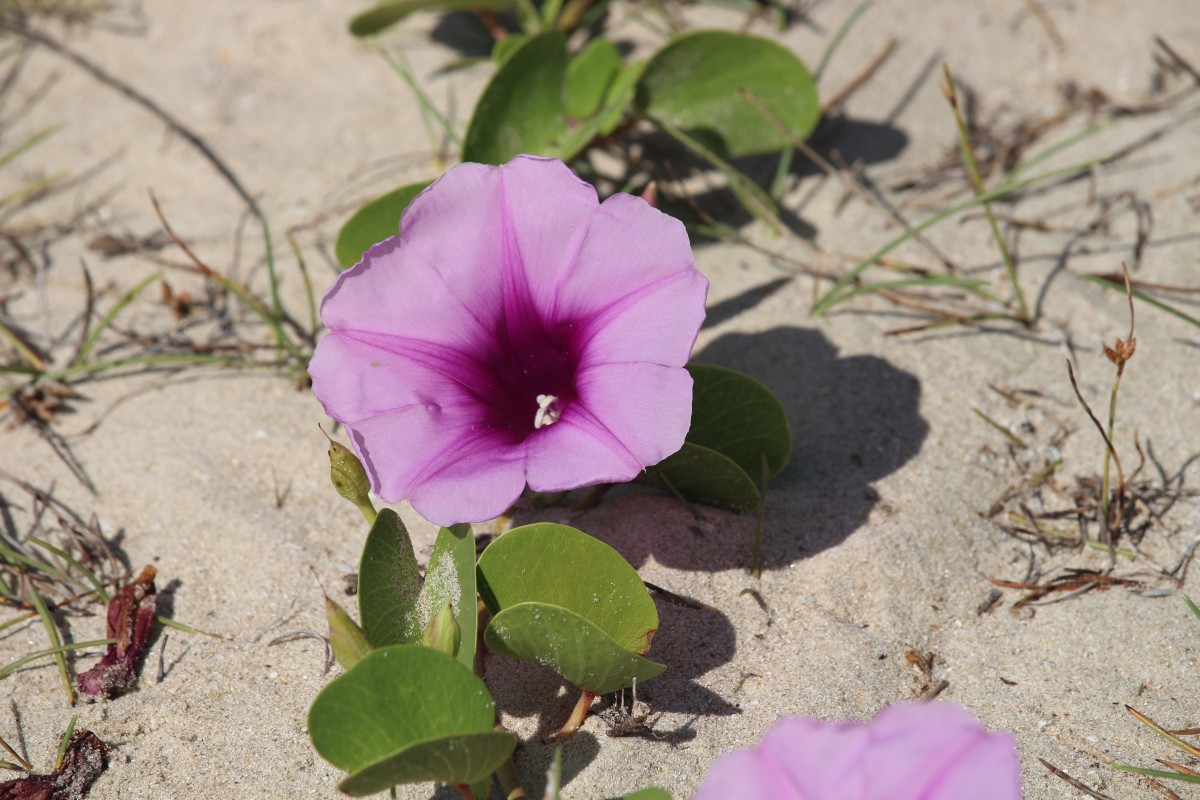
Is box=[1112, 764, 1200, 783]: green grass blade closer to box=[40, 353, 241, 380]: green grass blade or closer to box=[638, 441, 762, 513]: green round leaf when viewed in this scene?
box=[638, 441, 762, 513]: green round leaf

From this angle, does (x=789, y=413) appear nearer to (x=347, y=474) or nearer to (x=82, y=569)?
(x=347, y=474)

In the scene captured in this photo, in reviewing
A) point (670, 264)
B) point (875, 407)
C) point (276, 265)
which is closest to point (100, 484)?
point (276, 265)

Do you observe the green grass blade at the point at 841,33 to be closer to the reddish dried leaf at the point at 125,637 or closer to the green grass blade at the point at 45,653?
the reddish dried leaf at the point at 125,637

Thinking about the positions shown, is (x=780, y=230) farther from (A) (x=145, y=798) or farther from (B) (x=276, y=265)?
(A) (x=145, y=798)

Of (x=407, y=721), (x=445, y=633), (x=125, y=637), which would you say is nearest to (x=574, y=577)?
(x=445, y=633)

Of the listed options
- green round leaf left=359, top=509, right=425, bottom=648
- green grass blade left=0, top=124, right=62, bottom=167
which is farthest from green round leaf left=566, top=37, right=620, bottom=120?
green grass blade left=0, top=124, right=62, bottom=167


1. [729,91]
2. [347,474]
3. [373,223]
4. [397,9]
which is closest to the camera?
[347,474]
